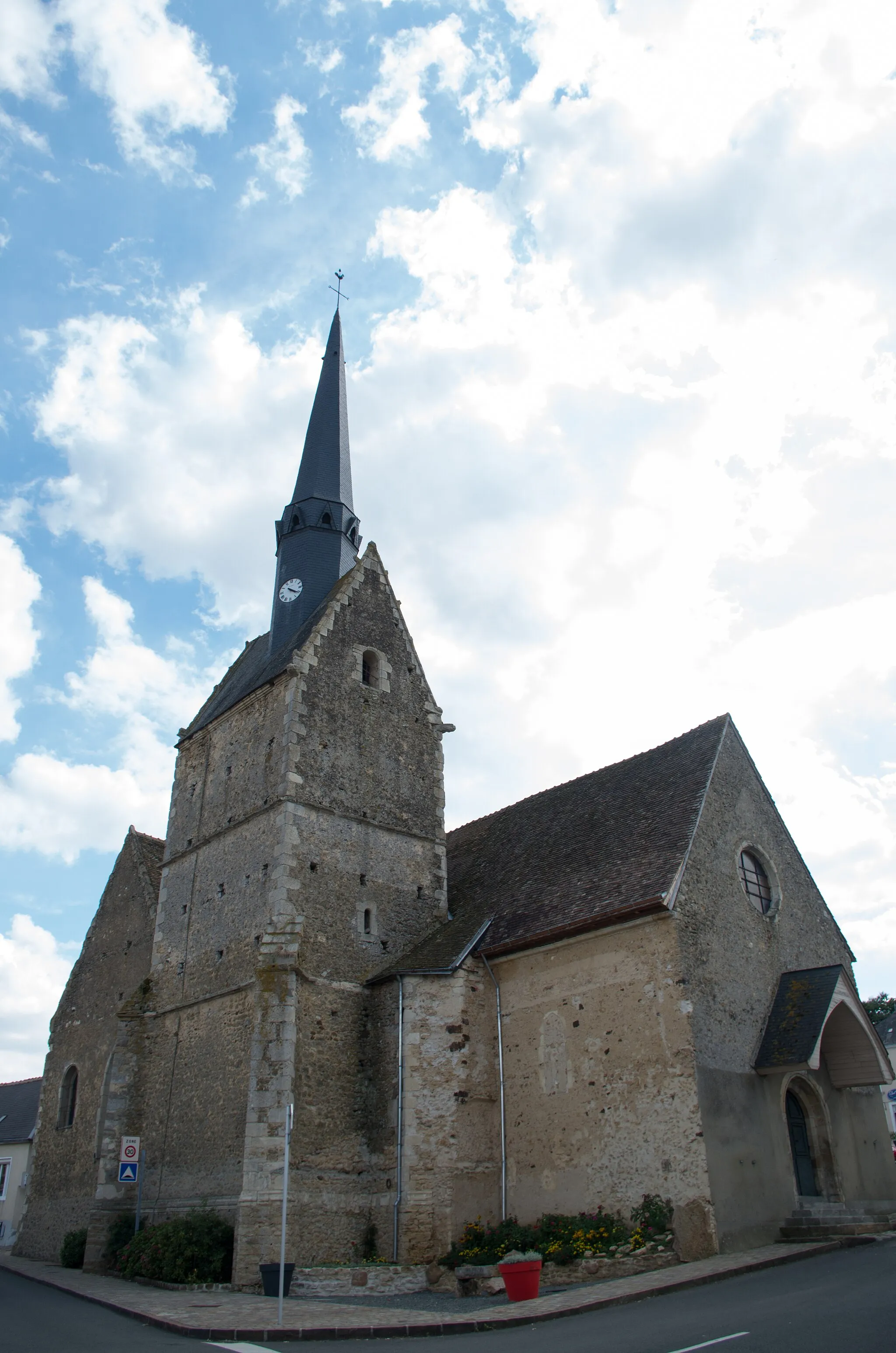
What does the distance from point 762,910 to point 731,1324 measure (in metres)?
9.05

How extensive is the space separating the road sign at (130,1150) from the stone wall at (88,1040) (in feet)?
6.82

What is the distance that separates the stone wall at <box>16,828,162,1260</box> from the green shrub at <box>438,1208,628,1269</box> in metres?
8.13

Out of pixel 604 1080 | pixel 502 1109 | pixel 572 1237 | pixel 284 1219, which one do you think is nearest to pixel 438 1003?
pixel 502 1109

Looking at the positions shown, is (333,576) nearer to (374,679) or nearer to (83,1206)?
(374,679)

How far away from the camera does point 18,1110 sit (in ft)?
115

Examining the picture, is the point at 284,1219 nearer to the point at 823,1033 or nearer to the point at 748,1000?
the point at 748,1000

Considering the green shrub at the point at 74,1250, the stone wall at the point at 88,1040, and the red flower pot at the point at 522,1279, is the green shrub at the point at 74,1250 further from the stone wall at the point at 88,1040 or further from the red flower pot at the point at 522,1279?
the red flower pot at the point at 522,1279

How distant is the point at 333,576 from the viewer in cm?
2219

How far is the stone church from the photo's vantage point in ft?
46.0

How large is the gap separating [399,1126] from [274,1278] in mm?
2817

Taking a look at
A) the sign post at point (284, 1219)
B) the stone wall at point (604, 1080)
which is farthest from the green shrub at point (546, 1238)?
the sign post at point (284, 1219)

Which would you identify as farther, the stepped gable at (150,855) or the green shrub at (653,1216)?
the stepped gable at (150,855)

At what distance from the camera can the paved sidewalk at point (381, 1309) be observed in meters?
9.91

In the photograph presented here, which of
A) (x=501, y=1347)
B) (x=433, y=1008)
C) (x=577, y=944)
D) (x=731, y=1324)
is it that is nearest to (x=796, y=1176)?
(x=577, y=944)
